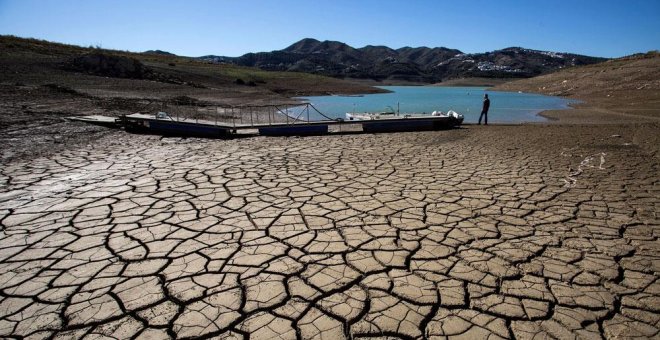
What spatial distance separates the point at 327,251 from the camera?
11.3 ft

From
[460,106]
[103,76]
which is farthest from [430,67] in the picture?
[103,76]

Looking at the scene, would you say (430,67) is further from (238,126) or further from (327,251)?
(327,251)

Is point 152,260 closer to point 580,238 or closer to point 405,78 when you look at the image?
point 580,238

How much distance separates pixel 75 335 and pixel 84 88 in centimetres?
2339

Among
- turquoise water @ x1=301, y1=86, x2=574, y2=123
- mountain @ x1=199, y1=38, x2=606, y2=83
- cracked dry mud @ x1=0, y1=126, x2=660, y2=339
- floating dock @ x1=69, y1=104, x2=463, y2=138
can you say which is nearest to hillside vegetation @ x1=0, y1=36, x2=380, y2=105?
turquoise water @ x1=301, y1=86, x2=574, y2=123

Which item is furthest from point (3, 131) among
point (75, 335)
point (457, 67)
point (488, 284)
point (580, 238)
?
point (457, 67)

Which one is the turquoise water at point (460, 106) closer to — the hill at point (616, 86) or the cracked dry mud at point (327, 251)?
the hill at point (616, 86)

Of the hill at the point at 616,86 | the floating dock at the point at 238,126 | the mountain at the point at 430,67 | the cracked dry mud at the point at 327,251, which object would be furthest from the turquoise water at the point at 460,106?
the mountain at the point at 430,67

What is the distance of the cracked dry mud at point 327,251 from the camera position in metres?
2.49

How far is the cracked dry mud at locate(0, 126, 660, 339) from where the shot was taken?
2.49 meters

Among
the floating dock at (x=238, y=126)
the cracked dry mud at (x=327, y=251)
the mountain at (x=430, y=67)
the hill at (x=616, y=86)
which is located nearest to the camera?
the cracked dry mud at (x=327, y=251)

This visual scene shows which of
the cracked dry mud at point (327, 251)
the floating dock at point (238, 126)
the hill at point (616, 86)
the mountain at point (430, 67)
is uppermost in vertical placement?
the mountain at point (430, 67)

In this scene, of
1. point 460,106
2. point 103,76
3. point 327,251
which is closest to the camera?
point 327,251

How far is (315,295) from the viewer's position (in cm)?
277
